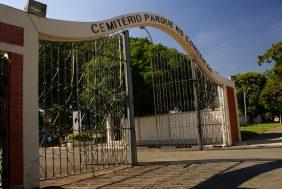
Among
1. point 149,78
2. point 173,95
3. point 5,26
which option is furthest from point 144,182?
point 149,78

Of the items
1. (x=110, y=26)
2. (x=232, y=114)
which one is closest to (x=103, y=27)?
(x=110, y=26)

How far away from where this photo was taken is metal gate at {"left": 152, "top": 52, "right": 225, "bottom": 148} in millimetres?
18203

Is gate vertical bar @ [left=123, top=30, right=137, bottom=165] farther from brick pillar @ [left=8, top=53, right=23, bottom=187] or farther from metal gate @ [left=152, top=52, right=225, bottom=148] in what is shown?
metal gate @ [left=152, top=52, right=225, bottom=148]

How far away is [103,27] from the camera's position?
34.6ft

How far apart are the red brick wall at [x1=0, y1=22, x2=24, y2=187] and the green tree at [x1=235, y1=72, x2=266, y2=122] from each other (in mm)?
50232

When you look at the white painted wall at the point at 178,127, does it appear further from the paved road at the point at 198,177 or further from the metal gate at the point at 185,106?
the paved road at the point at 198,177

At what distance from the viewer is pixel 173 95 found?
18891mm

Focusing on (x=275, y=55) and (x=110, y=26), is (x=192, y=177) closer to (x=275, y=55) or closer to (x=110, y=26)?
(x=110, y=26)

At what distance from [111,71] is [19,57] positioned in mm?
4457

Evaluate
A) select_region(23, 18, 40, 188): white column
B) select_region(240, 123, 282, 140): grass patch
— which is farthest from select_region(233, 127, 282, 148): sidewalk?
select_region(23, 18, 40, 188): white column

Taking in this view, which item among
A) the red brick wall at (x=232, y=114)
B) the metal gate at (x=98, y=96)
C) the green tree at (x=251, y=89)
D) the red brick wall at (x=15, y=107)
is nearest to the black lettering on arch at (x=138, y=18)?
the metal gate at (x=98, y=96)

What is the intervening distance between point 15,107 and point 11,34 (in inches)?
59.9

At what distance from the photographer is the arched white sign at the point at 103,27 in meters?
8.90

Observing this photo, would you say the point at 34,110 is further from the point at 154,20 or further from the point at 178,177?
the point at 154,20
